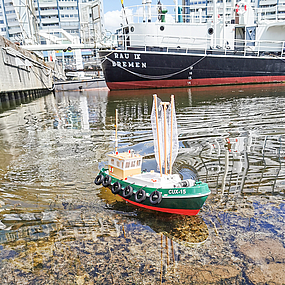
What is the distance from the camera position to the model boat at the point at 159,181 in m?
7.62

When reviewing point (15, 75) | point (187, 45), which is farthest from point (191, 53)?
point (15, 75)

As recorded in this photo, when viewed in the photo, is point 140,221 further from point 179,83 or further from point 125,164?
point 179,83

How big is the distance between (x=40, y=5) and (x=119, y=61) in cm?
10449

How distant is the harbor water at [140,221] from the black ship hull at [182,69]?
27852 millimetres

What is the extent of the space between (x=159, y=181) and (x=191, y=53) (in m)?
38.0

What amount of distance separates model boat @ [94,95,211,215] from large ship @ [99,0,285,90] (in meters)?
32.9

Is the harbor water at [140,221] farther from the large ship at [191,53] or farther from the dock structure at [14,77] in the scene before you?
the large ship at [191,53]

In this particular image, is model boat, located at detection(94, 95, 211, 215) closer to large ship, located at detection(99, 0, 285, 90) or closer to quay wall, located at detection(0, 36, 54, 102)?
quay wall, located at detection(0, 36, 54, 102)

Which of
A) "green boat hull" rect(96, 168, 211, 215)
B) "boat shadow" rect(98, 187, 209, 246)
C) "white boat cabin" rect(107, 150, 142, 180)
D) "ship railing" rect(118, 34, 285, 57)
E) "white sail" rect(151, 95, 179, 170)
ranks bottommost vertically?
"boat shadow" rect(98, 187, 209, 246)

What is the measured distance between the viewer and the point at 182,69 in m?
42.1

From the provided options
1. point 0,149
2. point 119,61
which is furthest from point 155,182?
point 119,61

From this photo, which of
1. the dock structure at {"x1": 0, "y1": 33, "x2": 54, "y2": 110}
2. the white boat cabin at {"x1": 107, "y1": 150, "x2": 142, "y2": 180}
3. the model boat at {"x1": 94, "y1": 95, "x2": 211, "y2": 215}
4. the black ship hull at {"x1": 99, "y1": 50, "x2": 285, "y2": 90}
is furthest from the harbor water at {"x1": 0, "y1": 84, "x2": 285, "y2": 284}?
the black ship hull at {"x1": 99, "y1": 50, "x2": 285, "y2": 90}

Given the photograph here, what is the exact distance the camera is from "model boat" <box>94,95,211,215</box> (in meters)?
7.62

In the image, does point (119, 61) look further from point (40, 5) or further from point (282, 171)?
point (40, 5)
